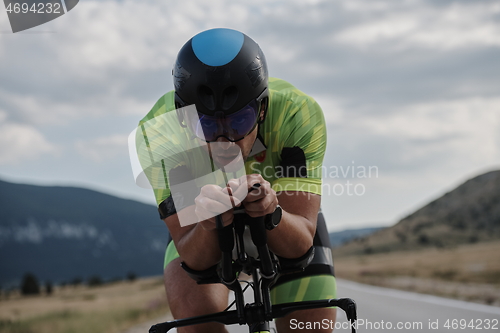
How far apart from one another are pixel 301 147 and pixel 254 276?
29.7 inches

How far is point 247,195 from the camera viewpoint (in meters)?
2.31

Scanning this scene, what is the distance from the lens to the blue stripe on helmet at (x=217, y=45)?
273 centimetres

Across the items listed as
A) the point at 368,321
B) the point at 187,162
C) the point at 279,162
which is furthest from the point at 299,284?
the point at 368,321

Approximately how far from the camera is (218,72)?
2.70 metres

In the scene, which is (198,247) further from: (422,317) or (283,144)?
(422,317)

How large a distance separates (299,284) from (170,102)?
1259 millimetres

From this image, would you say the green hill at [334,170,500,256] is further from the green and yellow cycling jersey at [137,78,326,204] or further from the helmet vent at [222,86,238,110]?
the helmet vent at [222,86,238,110]

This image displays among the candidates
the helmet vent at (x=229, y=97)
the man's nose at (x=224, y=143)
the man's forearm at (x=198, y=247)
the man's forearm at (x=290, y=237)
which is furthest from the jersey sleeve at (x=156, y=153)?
the man's forearm at (x=290, y=237)

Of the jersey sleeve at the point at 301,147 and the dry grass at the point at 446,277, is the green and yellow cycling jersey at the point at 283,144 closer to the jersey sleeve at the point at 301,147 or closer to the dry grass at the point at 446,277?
the jersey sleeve at the point at 301,147

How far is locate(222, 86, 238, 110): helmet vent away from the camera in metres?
2.75

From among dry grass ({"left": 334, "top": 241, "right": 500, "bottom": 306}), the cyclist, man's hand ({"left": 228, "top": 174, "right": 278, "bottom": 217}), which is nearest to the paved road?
dry grass ({"left": 334, "top": 241, "right": 500, "bottom": 306})

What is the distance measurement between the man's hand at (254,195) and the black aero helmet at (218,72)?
542 mm

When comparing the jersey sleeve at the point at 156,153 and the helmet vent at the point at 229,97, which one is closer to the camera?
the helmet vent at the point at 229,97

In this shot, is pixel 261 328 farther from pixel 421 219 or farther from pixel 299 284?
pixel 421 219
